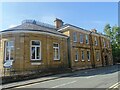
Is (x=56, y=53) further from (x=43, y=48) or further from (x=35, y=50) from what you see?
(x=35, y=50)

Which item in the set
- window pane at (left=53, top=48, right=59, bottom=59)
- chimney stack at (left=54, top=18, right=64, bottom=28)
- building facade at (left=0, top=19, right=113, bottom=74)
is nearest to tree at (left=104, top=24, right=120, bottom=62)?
building facade at (left=0, top=19, right=113, bottom=74)

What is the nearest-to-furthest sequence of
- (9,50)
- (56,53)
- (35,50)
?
(9,50) → (35,50) → (56,53)

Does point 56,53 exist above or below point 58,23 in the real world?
below

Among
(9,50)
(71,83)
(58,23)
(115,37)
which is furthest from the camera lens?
(115,37)

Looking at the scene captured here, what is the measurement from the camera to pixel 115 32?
5494cm

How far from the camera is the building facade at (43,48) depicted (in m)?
20.6

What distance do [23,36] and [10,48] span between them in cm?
238

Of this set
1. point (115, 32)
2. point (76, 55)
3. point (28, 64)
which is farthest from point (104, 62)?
point (28, 64)

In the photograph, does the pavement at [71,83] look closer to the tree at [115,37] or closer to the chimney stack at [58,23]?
the chimney stack at [58,23]

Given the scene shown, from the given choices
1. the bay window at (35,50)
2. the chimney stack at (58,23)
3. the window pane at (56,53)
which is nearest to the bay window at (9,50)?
the bay window at (35,50)

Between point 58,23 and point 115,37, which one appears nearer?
point 58,23

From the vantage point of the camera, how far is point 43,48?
72.9ft

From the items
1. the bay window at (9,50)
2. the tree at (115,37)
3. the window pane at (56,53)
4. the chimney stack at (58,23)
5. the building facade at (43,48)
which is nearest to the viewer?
the building facade at (43,48)

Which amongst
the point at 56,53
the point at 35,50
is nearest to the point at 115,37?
the point at 56,53
